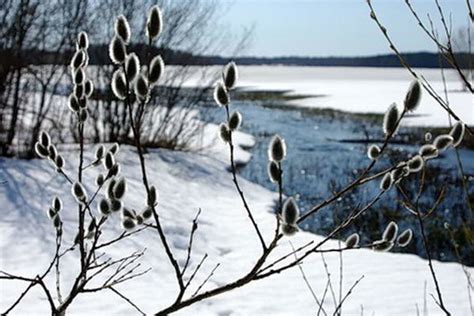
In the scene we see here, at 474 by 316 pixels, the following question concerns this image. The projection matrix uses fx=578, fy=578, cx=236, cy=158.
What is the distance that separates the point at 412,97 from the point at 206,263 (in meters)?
3.81

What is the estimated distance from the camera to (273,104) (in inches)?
1203

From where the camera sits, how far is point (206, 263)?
15.5 ft

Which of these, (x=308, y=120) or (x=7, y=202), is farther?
(x=308, y=120)

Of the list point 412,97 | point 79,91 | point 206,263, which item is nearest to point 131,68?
point 79,91

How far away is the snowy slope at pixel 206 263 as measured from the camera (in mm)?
3590

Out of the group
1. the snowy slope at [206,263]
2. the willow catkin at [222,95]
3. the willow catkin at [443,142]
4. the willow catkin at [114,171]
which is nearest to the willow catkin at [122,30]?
the willow catkin at [222,95]

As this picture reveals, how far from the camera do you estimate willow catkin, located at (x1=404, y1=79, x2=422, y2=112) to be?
1066 mm

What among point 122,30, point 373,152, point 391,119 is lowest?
point 373,152

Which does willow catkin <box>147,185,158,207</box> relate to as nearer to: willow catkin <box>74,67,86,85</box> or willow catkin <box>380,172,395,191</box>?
willow catkin <box>74,67,86,85</box>

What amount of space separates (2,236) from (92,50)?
5593 mm

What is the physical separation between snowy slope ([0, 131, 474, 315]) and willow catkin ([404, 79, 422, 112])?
2646mm

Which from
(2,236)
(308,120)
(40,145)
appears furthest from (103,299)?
(308,120)

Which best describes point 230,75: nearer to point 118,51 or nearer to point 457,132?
point 118,51

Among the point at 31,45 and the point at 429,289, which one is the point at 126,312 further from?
the point at 31,45
